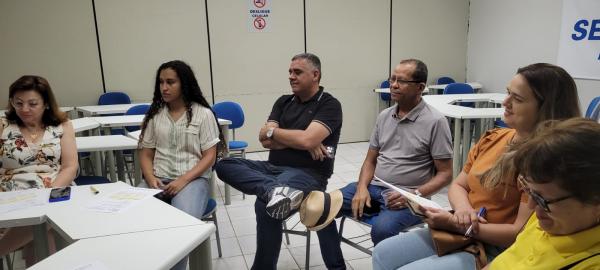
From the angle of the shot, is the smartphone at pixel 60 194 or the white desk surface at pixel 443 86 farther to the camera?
the white desk surface at pixel 443 86

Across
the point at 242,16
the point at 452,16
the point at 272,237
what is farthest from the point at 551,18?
the point at 272,237

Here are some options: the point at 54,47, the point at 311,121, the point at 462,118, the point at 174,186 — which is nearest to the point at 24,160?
the point at 174,186

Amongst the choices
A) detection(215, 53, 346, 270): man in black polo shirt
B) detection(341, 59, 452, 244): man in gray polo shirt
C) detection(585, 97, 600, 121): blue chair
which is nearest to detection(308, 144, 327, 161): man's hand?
detection(215, 53, 346, 270): man in black polo shirt

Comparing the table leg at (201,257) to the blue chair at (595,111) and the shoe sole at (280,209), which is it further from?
the blue chair at (595,111)

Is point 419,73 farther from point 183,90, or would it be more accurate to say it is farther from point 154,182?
point 154,182

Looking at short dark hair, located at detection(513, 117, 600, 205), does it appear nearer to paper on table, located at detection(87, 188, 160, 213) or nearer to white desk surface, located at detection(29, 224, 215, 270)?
white desk surface, located at detection(29, 224, 215, 270)

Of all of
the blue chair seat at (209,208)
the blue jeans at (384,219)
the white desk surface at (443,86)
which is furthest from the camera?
the white desk surface at (443,86)

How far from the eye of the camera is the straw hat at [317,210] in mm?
Answer: 1994

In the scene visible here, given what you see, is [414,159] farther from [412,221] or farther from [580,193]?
[580,193]

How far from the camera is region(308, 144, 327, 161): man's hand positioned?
239 centimetres

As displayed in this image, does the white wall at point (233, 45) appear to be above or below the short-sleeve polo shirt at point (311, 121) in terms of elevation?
above

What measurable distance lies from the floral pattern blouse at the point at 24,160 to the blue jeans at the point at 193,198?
0.71 metres

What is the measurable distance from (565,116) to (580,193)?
594 mm

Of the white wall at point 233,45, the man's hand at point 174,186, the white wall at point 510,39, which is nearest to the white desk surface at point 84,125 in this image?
the man's hand at point 174,186
